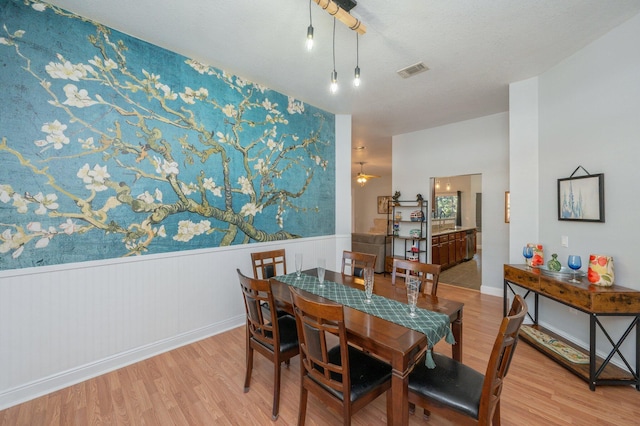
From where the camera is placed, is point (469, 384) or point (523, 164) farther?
point (523, 164)

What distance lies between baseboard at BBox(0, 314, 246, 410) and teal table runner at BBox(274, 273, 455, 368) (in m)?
1.32

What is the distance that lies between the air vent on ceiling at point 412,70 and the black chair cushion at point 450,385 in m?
2.90

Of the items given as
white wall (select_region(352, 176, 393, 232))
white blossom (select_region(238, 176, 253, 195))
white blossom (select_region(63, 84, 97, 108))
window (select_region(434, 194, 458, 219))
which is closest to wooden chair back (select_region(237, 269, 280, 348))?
white blossom (select_region(238, 176, 253, 195))

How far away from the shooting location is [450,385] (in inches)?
54.8

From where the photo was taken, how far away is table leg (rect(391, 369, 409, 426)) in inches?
51.4

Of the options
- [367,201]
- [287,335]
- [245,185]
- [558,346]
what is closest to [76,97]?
[245,185]

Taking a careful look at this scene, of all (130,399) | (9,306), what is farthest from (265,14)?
(130,399)

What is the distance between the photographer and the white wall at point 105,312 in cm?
197

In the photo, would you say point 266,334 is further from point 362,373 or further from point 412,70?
point 412,70

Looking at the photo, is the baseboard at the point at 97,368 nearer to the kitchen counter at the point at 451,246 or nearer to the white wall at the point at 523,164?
the white wall at the point at 523,164

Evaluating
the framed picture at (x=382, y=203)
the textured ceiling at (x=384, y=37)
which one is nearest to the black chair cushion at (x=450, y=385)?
the textured ceiling at (x=384, y=37)

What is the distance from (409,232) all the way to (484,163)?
75.8 inches

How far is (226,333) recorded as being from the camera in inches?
120

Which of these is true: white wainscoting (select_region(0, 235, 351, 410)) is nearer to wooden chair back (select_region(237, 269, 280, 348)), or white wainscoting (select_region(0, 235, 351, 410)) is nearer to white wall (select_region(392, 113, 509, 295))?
wooden chair back (select_region(237, 269, 280, 348))
